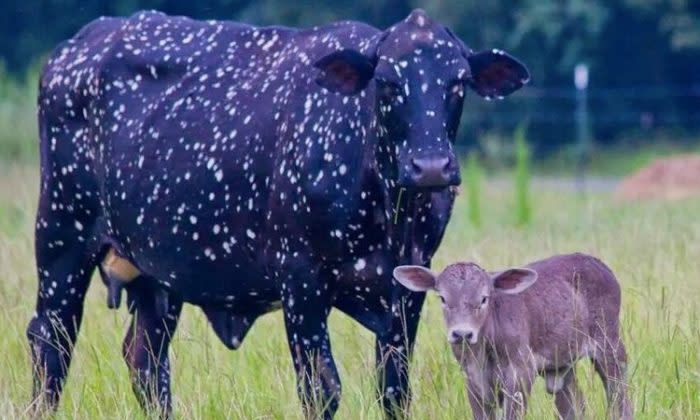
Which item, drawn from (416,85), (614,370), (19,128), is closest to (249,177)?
(416,85)

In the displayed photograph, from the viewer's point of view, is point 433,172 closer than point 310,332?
Yes

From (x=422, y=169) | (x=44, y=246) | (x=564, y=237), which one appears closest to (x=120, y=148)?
(x=44, y=246)

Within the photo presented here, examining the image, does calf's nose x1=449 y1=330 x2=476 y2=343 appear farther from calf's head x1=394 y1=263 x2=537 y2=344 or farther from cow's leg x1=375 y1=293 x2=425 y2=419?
cow's leg x1=375 y1=293 x2=425 y2=419

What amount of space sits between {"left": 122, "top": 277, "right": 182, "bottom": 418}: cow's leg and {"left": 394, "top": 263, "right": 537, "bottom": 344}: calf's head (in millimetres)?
1738

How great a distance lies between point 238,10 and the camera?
136 feet

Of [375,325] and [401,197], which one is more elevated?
[401,197]

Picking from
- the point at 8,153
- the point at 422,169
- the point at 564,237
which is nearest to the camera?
the point at 422,169

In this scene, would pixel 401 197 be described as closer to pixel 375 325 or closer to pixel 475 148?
pixel 375 325

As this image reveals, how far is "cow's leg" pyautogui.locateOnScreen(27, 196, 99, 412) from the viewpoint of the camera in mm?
7938

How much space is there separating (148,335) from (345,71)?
6.57 ft

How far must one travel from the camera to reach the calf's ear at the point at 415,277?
6410 mm

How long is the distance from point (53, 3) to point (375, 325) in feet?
119

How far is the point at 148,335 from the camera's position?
8.09 m

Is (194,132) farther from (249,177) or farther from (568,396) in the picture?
(568,396)
